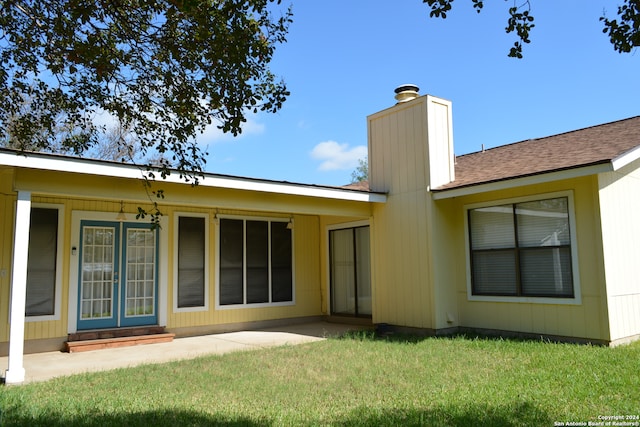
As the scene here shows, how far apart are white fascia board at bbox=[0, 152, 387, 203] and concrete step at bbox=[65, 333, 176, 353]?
301 centimetres

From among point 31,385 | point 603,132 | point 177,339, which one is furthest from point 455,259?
point 31,385

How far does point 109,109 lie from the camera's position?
4.98m

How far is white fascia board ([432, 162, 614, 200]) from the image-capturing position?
6766mm

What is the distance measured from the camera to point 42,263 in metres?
8.01

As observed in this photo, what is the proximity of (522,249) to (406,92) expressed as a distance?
4.01 meters

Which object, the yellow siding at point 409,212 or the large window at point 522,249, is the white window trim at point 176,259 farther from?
the large window at point 522,249

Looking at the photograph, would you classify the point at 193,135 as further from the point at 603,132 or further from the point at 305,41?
the point at 603,132

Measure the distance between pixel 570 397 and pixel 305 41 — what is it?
441 cm

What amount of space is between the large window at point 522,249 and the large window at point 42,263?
719 cm

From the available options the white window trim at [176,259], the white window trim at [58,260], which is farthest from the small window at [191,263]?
the white window trim at [58,260]

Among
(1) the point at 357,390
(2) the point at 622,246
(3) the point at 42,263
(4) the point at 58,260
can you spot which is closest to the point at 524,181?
(2) the point at 622,246

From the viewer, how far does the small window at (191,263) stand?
31.0 ft

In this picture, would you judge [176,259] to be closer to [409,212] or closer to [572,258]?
[409,212]

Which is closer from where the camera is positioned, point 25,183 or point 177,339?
point 25,183
